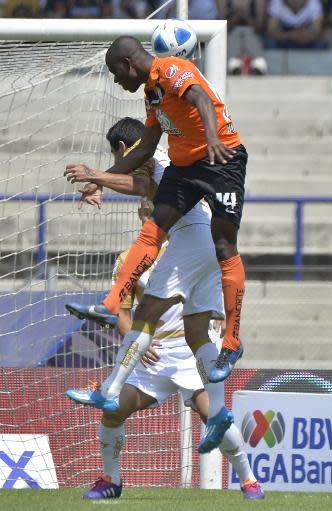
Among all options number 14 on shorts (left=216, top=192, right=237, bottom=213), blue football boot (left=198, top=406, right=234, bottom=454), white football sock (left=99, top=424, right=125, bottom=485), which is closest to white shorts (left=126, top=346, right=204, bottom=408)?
white football sock (left=99, top=424, right=125, bottom=485)

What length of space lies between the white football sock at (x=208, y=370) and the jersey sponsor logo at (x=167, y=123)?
1.18 meters

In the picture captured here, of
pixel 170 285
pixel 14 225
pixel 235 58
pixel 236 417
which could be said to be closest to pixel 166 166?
pixel 170 285

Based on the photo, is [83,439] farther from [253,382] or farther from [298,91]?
[298,91]

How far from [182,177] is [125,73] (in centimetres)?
62

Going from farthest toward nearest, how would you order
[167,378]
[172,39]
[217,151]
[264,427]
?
[264,427], [167,378], [172,39], [217,151]

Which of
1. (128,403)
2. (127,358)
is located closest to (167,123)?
(127,358)

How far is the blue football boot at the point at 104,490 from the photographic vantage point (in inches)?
289

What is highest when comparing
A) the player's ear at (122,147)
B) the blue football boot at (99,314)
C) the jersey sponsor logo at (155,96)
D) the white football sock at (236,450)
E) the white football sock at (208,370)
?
the jersey sponsor logo at (155,96)

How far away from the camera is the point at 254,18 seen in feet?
57.3

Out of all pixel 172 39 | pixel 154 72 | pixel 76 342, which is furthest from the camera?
pixel 76 342

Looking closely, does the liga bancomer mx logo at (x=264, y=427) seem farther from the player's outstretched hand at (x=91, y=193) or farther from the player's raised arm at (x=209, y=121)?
the player's raised arm at (x=209, y=121)

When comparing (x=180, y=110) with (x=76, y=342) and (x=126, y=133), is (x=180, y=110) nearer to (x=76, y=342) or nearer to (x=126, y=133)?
(x=126, y=133)

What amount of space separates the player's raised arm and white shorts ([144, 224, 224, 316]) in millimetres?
628

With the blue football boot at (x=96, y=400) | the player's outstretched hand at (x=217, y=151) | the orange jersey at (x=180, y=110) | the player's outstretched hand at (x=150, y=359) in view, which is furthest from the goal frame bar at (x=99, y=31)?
the blue football boot at (x=96, y=400)
